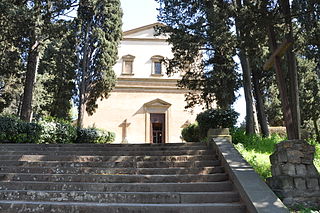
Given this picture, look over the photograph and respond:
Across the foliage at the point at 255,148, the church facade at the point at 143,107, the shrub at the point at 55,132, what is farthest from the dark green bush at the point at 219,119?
the church facade at the point at 143,107

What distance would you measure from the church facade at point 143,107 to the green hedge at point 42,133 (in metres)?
5.47

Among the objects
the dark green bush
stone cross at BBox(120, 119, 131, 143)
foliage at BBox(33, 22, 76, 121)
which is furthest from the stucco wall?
the dark green bush

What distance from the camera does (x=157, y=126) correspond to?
21.9 meters

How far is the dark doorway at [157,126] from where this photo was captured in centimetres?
2164

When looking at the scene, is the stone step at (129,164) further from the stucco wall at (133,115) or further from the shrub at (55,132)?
the stucco wall at (133,115)

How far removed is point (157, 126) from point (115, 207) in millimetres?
17959

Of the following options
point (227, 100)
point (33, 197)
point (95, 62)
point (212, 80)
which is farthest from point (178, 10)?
point (33, 197)

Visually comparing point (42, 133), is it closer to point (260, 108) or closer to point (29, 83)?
point (29, 83)

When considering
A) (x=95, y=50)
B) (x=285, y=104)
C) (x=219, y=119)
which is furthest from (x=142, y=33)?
(x=285, y=104)

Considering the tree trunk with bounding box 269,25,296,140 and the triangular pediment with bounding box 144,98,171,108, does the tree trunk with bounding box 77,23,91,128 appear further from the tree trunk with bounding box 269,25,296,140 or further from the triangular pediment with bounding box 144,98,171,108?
the tree trunk with bounding box 269,25,296,140

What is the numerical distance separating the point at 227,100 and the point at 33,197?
917 cm

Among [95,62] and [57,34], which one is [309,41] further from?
[95,62]

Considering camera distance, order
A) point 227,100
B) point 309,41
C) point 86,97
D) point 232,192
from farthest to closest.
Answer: point 86,97, point 227,100, point 309,41, point 232,192

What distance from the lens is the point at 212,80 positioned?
12172 millimetres
